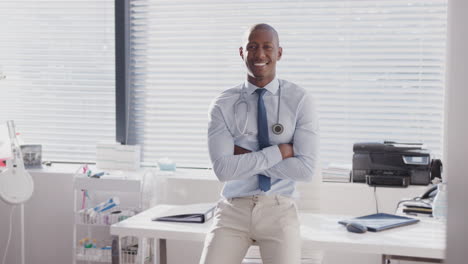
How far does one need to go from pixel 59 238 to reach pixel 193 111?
1.32 m

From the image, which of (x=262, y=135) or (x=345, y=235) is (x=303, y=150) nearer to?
(x=262, y=135)

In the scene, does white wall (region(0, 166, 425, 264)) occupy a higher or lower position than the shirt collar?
lower

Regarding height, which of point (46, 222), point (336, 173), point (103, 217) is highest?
point (336, 173)

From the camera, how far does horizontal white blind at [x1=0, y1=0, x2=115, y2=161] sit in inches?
159

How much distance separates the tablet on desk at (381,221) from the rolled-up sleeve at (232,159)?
19.1 inches

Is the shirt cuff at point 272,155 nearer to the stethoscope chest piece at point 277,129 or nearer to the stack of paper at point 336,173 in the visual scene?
the stethoscope chest piece at point 277,129

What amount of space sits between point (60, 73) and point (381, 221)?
Result: 2.73 m

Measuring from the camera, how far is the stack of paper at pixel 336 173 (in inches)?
130

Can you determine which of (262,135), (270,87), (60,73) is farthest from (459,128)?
(60,73)

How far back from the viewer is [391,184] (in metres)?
3.09

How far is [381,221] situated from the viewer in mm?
2422

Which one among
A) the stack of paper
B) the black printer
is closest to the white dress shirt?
the black printer

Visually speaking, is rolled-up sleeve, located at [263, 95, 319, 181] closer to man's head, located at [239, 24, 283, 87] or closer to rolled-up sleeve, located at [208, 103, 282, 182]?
rolled-up sleeve, located at [208, 103, 282, 182]

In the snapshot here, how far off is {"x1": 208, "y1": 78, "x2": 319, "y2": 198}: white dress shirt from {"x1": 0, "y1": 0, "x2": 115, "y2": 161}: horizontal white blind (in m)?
1.84
